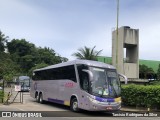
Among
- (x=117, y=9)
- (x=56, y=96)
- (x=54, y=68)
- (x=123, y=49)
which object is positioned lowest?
(x=56, y=96)

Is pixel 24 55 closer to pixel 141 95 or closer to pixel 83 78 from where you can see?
pixel 141 95

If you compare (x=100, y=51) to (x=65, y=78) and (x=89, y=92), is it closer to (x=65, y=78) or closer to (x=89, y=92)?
(x=65, y=78)

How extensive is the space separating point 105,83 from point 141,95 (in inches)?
255

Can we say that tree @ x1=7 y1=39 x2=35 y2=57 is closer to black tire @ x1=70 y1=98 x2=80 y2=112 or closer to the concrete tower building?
the concrete tower building

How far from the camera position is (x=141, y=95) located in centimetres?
2602

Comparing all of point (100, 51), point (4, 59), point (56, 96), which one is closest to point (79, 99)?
point (56, 96)

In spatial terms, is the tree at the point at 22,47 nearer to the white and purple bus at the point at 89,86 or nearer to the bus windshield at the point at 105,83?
the white and purple bus at the point at 89,86

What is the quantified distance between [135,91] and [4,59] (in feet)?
218

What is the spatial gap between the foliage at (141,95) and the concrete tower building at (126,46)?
14159mm

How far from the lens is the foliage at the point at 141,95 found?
2469cm

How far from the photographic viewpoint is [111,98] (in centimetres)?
2041

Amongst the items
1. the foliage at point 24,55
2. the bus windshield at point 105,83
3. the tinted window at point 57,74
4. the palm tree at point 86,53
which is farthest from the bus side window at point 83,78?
the foliage at point 24,55

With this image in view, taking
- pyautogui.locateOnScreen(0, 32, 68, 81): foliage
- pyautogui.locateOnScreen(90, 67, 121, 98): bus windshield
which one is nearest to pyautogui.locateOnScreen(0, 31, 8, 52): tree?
pyautogui.locateOnScreen(0, 32, 68, 81): foliage

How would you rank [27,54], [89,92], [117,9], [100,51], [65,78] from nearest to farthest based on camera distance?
1. [89,92]
2. [65,78]
3. [117,9]
4. [100,51]
5. [27,54]
